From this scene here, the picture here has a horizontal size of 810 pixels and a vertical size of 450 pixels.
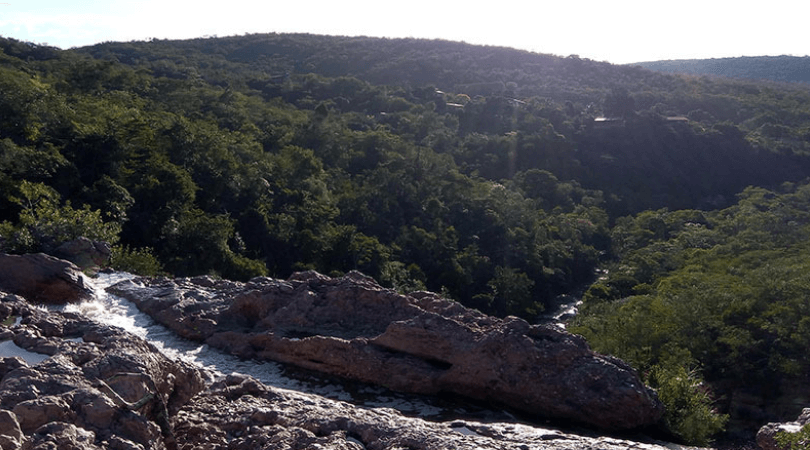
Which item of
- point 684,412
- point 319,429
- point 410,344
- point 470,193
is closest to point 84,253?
point 410,344

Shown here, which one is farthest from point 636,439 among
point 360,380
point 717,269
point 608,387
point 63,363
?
point 717,269

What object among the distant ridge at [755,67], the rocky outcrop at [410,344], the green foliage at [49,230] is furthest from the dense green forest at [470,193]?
the distant ridge at [755,67]

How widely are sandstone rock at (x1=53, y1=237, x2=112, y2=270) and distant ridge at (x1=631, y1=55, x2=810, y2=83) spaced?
111 m

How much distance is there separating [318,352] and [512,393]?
2.34 metres

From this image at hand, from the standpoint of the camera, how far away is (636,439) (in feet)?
23.0

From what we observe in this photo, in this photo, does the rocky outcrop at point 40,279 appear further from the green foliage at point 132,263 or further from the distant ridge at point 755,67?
the distant ridge at point 755,67

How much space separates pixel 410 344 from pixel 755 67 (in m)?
133

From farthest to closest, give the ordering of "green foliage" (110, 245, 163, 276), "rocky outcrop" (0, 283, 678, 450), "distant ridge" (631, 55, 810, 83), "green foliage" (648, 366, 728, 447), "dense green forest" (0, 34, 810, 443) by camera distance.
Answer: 1. "distant ridge" (631, 55, 810, 83)
2. "dense green forest" (0, 34, 810, 443)
3. "green foliage" (110, 245, 163, 276)
4. "green foliage" (648, 366, 728, 447)
5. "rocky outcrop" (0, 283, 678, 450)

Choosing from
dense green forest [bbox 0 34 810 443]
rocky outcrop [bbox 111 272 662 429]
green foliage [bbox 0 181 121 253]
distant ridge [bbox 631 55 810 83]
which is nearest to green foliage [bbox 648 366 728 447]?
dense green forest [bbox 0 34 810 443]

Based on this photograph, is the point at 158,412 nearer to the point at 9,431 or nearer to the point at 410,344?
the point at 9,431

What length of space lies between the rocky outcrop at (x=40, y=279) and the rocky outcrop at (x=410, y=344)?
0.87 metres

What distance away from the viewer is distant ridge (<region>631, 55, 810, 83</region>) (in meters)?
116

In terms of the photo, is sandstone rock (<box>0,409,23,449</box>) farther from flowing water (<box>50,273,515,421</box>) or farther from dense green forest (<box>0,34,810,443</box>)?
dense green forest (<box>0,34,810,443</box>)

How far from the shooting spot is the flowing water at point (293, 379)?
7.30 m
